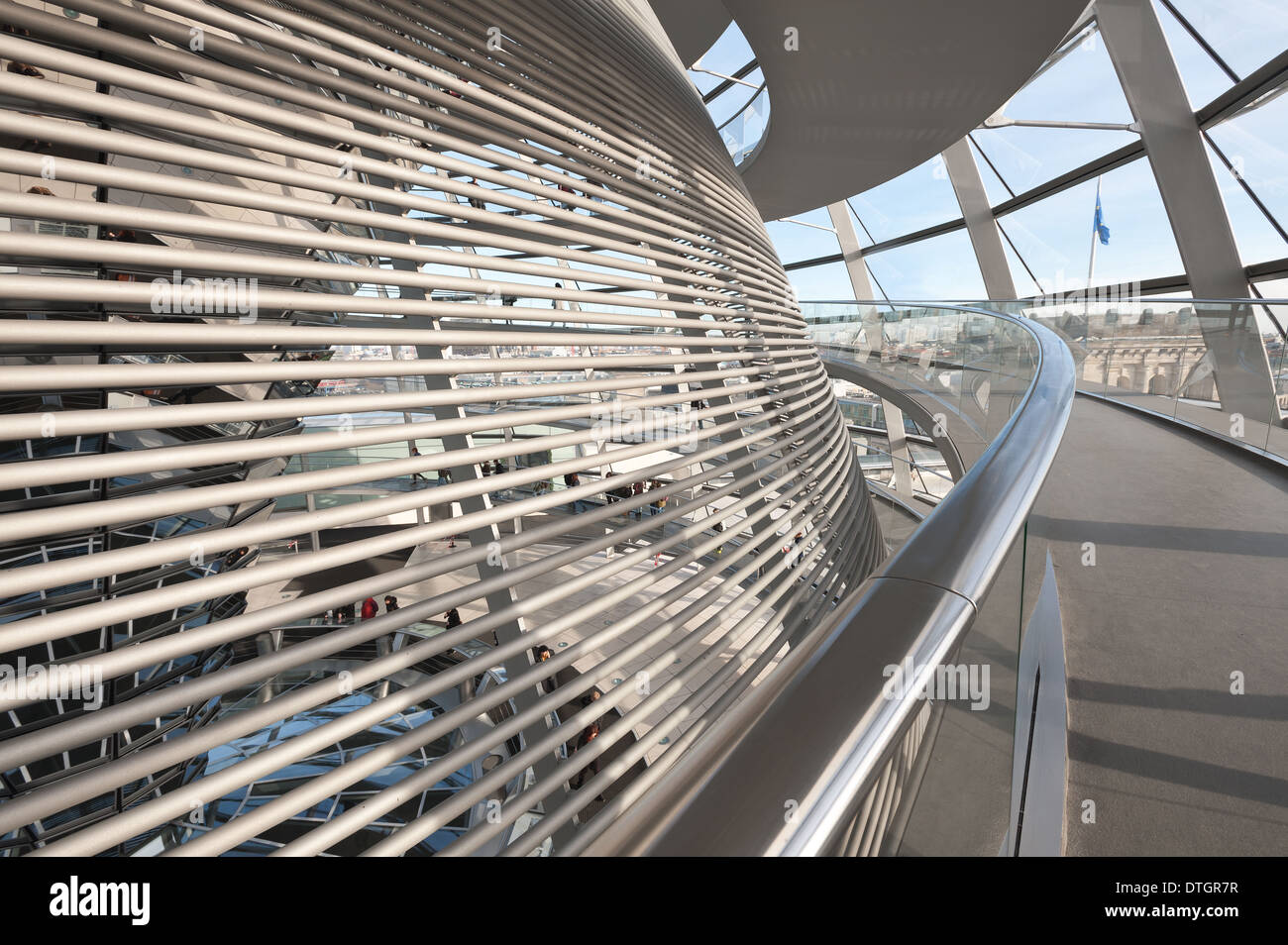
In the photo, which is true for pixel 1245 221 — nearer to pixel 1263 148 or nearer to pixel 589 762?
pixel 1263 148

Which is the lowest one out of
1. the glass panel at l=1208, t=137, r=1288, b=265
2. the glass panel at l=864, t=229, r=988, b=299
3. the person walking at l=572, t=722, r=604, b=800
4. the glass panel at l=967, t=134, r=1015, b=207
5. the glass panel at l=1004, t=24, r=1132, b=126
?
the person walking at l=572, t=722, r=604, b=800

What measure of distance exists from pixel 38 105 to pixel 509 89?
1.03 m

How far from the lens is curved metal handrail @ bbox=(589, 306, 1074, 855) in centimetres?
65

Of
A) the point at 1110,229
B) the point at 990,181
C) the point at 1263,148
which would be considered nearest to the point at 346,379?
the point at 1263,148

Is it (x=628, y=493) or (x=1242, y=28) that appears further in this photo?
(x=1242, y=28)

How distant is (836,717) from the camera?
2.43ft

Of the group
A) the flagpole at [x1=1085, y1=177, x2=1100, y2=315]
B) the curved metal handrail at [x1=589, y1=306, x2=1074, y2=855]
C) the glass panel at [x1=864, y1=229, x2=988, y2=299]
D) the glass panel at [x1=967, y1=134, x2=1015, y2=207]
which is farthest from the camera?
the glass panel at [x1=864, y1=229, x2=988, y2=299]

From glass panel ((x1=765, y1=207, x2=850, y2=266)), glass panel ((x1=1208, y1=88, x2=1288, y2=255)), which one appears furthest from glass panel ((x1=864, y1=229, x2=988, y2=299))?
glass panel ((x1=1208, y1=88, x2=1288, y2=255))

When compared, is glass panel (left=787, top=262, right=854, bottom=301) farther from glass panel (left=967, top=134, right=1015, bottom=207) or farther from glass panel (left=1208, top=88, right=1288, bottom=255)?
glass panel (left=1208, top=88, right=1288, bottom=255)

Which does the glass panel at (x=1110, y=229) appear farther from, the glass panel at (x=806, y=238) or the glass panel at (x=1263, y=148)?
the glass panel at (x=806, y=238)

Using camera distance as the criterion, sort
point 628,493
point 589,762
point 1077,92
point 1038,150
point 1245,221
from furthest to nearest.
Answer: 1. point 1038,150
2. point 1077,92
3. point 1245,221
4. point 628,493
5. point 589,762
